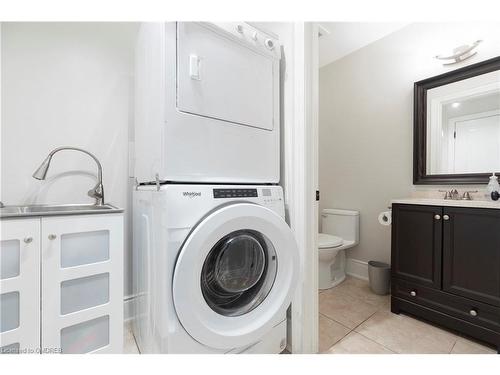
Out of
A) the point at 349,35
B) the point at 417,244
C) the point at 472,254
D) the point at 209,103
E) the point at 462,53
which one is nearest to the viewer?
the point at 209,103

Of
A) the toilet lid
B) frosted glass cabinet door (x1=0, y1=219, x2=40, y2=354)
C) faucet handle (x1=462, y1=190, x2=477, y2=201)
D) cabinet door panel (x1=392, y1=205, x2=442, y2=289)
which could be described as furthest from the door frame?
faucet handle (x1=462, y1=190, x2=477, y2=201)

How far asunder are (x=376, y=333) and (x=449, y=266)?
0.60 metres

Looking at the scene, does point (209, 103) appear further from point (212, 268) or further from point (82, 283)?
point (82, 283)

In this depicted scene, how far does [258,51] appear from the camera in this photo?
107 centimetres

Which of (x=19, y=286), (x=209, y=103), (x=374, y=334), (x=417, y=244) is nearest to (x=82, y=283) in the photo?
(x=19, y=286)

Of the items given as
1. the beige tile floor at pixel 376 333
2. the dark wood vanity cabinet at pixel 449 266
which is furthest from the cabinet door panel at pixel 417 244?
the beige tile floor at pixel 376 333

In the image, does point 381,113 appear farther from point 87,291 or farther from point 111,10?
point 87,291

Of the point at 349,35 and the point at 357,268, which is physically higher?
the point at 349,35

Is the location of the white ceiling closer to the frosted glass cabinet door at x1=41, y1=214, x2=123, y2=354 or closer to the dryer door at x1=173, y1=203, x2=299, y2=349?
the dryer door at x1=173, y1=203, x2=299, y2=349

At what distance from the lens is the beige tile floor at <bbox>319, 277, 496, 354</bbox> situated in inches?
47.5

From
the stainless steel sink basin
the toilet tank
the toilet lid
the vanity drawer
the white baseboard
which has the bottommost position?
the white baseboard

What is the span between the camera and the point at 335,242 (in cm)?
187

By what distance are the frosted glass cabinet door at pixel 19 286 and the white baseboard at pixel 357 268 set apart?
236 centimetres

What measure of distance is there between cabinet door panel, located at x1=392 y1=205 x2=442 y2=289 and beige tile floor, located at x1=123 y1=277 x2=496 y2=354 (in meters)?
0.29
